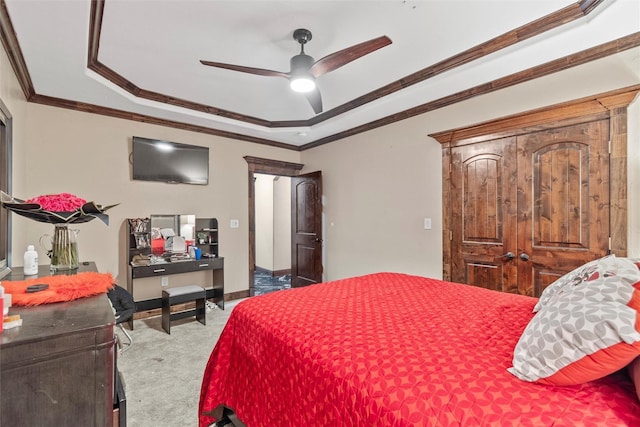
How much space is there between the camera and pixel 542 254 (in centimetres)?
277

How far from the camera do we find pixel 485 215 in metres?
3.15

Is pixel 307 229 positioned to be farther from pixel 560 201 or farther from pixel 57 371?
pixel 57 371

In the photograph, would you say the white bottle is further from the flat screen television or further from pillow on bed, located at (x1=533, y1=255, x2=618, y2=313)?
pillow on bed, located at (x1=533, y1=255, x2=618, y2=313)

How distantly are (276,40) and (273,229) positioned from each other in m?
4.96

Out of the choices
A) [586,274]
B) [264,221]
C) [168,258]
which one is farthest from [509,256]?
[264,221]

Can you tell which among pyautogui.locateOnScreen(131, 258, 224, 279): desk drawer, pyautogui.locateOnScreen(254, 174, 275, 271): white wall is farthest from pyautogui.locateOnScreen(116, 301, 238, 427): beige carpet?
pyautogui.locateOnScreen(254, 174, 275, 271): white wall

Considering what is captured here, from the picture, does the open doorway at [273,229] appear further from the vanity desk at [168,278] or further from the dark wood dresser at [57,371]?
the dark wood dresser at [57,371]

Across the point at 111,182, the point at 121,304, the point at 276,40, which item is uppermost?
the point at 276,40

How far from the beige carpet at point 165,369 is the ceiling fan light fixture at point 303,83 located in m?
2.54

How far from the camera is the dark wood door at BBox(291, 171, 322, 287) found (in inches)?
201

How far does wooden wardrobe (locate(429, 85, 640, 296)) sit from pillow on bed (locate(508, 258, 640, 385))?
1.83 m

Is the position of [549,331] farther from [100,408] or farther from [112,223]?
[112,223]

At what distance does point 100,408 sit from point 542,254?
3269 millimetres

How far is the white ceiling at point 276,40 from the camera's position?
208 centimetres
